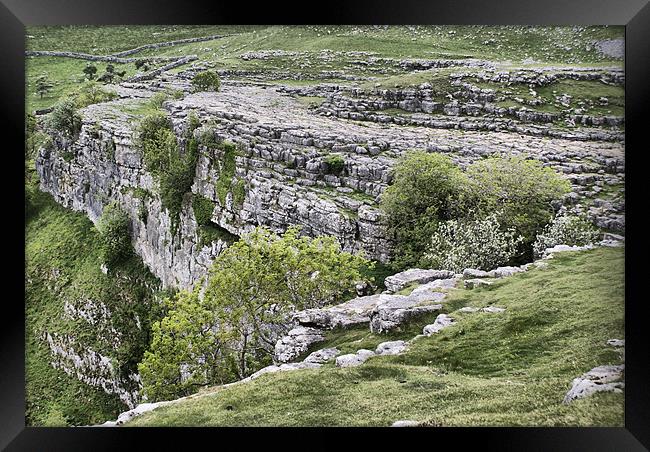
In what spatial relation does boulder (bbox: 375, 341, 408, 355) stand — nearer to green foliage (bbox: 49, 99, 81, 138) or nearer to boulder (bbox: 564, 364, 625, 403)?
boulder (bbox: 564, 364, 625, 403)

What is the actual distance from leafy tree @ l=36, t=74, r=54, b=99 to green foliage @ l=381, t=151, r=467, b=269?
279 inches

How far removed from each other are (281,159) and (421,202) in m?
3.13

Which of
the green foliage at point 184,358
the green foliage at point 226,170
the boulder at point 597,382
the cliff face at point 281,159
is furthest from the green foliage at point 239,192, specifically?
the boulder at point 597,382

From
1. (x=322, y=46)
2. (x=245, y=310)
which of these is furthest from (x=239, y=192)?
(x=322, y=46)

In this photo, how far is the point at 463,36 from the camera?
12.2 m

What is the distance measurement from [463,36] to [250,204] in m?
5.72

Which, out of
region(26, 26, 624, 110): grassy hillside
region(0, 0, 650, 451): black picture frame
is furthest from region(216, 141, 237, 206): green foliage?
region(0, 0, 650, 451): black picture frame

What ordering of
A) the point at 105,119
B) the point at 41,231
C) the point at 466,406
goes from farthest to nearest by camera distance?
the point at 105,119
the point at 41,231
the point at 466,406

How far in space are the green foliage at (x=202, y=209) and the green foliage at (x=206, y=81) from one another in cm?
268
